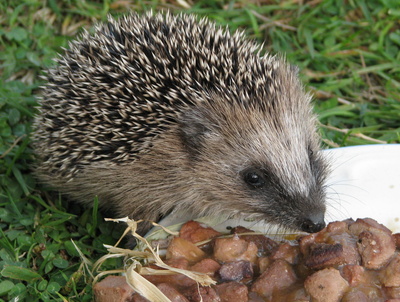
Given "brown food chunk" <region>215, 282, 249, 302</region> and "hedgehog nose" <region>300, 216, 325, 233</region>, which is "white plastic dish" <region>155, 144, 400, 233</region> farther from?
"brown food chunk" <region>215, 282, 249, 302</region>

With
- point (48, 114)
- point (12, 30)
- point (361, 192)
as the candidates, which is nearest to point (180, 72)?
point (48, 114)

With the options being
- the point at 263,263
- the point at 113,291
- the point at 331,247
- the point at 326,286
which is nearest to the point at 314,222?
the point at 331,247

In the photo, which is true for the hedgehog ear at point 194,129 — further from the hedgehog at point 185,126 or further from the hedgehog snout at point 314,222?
the hedgehog snout at point 314,222

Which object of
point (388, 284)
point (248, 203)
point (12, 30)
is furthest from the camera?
point (12, 30)

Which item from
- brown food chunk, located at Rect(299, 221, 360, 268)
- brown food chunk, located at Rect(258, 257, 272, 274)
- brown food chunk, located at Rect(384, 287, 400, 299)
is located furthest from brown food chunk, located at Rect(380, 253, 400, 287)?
brown food chunk, located at Rect(258, 257, 272, 274)

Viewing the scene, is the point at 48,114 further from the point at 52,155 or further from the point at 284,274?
the point at 284,274
